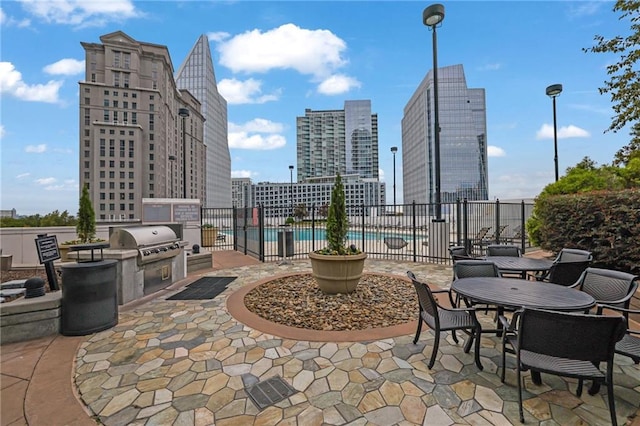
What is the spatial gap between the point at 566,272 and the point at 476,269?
1566mm

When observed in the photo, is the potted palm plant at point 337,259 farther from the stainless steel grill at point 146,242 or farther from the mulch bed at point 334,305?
the stainless steel grill at point 146,242

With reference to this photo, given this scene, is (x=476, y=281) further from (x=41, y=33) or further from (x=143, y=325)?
(x=41, y=33)

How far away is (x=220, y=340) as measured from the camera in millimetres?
3281

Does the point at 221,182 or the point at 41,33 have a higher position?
the point at 221,182

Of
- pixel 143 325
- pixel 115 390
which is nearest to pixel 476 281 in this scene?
pixel 115 390

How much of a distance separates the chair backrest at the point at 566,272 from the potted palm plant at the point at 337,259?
2.81 meters

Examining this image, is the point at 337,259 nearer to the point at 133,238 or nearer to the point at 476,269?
the point at 476,269

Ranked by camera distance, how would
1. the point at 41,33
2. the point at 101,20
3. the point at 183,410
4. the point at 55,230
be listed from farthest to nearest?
the point at 55,230 < the point at 101,20 < the point at 41,33 < the point at 183,410

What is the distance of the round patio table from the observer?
2.41 meters

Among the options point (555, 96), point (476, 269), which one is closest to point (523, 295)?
point (476, 269)

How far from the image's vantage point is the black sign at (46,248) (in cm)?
419

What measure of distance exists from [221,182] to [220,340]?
4298 inches

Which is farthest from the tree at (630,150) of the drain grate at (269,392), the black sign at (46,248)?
the black sign at (46,248)

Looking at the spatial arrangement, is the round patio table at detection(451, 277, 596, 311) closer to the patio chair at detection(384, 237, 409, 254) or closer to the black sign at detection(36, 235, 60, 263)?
the black sign at detection(36, 235, 60, 263)
